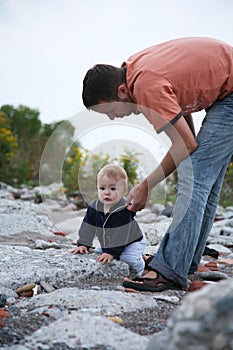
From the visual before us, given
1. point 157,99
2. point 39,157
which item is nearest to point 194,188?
point 157,99

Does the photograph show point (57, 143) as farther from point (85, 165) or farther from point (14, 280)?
point (14, 280)

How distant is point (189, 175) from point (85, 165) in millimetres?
1124

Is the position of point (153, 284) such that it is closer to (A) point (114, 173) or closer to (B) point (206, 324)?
(A) point (114, 173)

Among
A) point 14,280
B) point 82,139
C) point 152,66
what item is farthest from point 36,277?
point 152,66

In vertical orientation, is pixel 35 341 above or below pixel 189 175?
below

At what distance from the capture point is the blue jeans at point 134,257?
3.21m

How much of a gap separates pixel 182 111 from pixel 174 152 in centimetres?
22

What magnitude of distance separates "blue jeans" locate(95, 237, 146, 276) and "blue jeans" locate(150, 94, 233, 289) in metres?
0.41

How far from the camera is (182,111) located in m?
2.60

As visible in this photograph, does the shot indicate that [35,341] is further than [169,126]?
No

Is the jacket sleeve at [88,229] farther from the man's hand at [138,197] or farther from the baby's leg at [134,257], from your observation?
the man's hand at [138,197]

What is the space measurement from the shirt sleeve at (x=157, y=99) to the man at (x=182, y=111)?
13mm

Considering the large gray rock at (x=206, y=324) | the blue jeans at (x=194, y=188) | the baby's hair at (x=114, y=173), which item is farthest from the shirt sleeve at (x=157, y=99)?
the large gray rock at (x=206, y=324)

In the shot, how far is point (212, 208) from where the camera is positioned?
3090 millimetres
